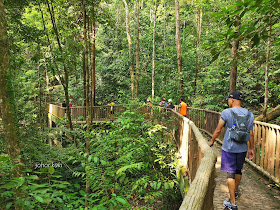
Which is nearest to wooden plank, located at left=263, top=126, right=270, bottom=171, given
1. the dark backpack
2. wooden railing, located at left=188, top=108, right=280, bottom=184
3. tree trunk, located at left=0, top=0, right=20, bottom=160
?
Result: wooden railing, located at left=188, top=108, right=280, bottom=184

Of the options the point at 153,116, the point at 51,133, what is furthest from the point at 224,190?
the point at 51,133

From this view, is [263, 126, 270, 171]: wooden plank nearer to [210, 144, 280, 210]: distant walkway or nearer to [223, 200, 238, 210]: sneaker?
[210, 144, 280, 210]: distant walkway

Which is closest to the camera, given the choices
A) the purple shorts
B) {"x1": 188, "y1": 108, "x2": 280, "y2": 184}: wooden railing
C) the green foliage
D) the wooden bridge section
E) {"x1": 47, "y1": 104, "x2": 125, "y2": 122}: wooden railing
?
the wooden bridge section

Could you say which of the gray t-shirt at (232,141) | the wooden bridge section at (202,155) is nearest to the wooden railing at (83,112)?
the wooden bridge section at (202,155)

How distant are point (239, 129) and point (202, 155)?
1028 millimetres

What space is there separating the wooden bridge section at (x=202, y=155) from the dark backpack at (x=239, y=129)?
53 centimetres

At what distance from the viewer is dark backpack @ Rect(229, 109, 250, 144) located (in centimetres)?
304

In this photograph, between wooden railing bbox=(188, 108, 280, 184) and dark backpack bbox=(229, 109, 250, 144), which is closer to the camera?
dark backpack bbox=(229, 109, 250, 144)

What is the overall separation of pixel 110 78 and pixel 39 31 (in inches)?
612

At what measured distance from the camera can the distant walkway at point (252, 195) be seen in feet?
11.2

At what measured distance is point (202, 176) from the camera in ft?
4.98

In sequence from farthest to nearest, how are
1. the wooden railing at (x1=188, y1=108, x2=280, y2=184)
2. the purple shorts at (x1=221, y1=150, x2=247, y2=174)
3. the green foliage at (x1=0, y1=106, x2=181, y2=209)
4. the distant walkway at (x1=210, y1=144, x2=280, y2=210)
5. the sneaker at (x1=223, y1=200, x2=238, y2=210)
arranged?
the green foliage at (x1=0, y1=106, x2=181, y2=209) < the wooden railing at (x1=188, y1=108, x2=280, y2=184) < the distant walkway at (x1=210, y1=144, x2=280, y2=210) < the purple shorts at (x1=221, y1=150, x2=247, y2=174) < the sneaker at (x1=223, y1=200, x2=238, y2=210)

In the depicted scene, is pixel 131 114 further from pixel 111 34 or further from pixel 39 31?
pixel 111 34

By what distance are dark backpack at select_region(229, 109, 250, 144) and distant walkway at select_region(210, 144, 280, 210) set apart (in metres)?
1.24
